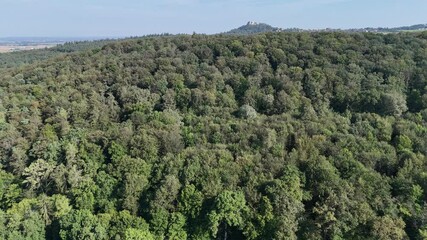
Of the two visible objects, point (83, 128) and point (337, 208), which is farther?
point (83, 128)

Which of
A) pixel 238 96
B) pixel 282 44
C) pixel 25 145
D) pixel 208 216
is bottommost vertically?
pixel 208 216

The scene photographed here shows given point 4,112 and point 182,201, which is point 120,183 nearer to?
point 182,201

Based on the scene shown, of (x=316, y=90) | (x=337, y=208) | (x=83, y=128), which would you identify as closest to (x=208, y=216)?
(x=337, y=208)

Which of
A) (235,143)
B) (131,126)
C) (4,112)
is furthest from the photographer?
(4,112)

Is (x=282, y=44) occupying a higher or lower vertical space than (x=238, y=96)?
higher

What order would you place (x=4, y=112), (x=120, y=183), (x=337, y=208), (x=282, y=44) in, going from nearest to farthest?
(x=337, y=208) → (x=120, y=183) → (x=4, y=112) → (x=282, y=44)

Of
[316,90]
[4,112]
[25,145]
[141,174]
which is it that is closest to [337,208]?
[141,174]

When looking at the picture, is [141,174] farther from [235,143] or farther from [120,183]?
[235,143]
